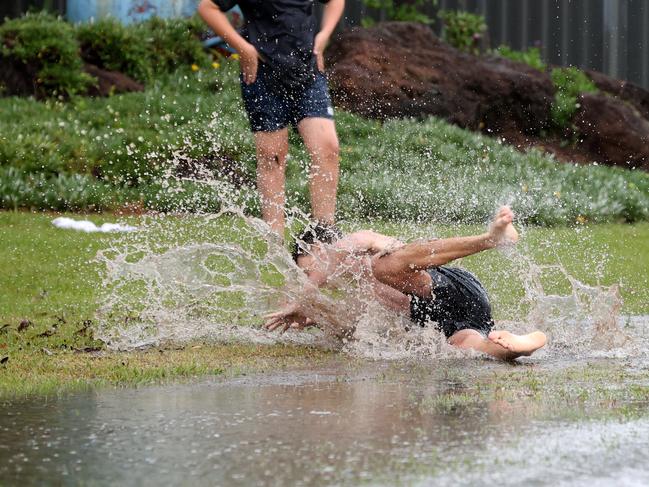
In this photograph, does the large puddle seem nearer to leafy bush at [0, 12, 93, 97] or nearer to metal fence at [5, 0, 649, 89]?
leafy bush at [0, 12, 93, 97]

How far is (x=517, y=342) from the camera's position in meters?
5.68

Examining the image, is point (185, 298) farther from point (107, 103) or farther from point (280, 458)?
point (107, 103)

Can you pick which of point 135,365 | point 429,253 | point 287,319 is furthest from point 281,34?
point 135,365

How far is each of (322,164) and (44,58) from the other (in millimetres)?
8053

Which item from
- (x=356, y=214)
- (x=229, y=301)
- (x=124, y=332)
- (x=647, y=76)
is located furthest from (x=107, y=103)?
(x=647, y=76)

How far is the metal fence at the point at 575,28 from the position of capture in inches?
739

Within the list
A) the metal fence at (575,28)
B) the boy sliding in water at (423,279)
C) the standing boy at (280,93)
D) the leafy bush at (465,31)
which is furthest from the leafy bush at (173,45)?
the boy sliding in water at (423,279)

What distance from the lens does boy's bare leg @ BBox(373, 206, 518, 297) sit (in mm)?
5629

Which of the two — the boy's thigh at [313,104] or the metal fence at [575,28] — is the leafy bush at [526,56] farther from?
the boy's thigh at [313,104]

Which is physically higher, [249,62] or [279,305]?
[249,62]

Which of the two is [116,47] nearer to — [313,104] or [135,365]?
[313,104]

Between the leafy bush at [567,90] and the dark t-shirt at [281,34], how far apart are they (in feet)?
27.4

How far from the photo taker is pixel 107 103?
45.7 ft

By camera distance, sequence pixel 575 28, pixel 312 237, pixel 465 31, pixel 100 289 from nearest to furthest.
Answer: pixel 312 237, pixel 100 289, pixel 465 31, pixel 575 28
